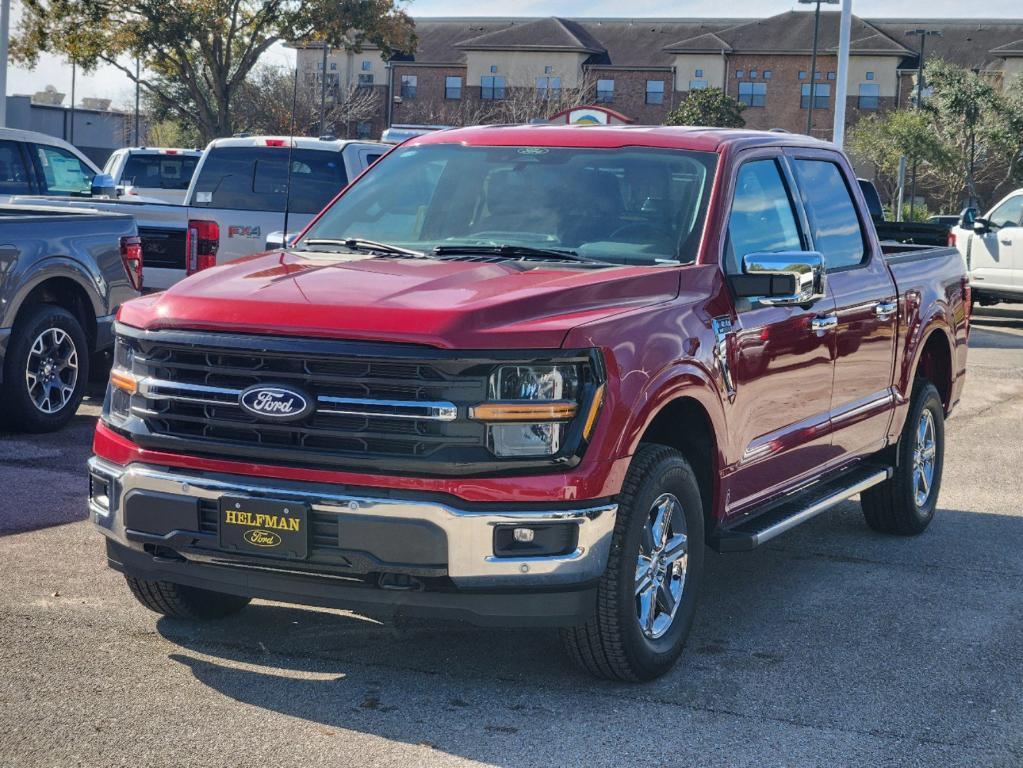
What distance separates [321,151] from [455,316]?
9402 mm

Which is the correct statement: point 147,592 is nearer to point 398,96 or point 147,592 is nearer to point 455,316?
point 455,316

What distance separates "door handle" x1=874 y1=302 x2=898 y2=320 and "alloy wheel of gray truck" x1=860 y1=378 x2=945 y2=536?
779mm

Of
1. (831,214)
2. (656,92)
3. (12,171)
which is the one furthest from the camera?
(656,92)

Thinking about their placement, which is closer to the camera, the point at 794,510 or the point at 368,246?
the point at 368,246

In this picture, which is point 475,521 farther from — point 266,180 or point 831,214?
point 266,180

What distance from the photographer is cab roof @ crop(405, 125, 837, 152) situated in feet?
20.2

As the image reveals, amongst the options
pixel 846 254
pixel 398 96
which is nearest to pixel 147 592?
pixel 846 254

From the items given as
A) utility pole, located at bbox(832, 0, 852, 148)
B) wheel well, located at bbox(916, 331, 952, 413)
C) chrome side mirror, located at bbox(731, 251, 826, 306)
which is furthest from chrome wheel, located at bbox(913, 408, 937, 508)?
utility pole, located at bbox(832, 0, 852, 148)

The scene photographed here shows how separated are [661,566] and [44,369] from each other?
5.92 metres

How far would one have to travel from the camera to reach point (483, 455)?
4.52 meters

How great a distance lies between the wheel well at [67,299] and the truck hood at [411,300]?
4.80 m

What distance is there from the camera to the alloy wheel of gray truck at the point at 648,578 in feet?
15.8

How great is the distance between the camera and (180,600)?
5473 mm

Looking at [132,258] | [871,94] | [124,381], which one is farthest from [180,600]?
[871,94]
